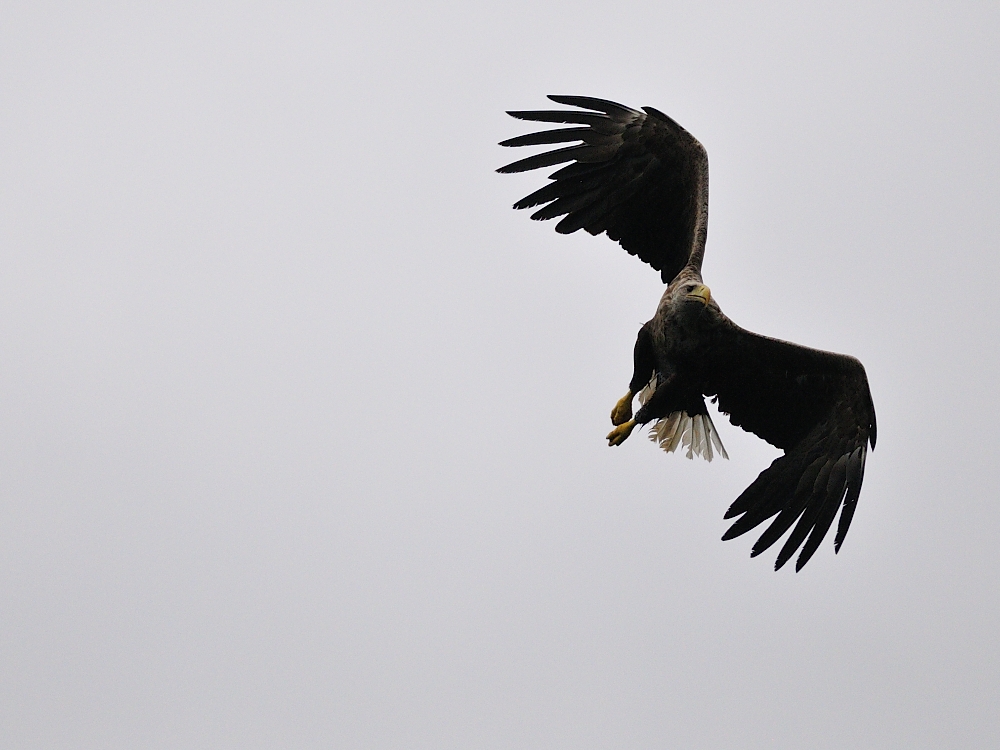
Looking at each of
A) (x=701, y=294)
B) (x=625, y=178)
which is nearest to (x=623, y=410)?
(x=701, y=294)

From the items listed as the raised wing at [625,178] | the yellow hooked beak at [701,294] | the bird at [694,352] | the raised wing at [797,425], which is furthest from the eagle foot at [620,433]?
the raised wing at [625,178]

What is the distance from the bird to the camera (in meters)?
7.48

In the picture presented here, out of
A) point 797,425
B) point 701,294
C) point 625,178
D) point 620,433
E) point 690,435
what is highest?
point 625,178

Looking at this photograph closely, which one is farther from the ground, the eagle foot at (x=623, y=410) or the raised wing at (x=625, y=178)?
the raised wing at (x=625, y=178)

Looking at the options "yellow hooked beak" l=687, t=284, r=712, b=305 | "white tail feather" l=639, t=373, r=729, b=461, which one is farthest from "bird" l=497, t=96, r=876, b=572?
"white tail feather" l=639, t=373, r=729, b=461

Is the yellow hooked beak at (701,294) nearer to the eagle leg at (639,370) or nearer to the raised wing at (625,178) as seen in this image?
the eagle leg at (639,370)

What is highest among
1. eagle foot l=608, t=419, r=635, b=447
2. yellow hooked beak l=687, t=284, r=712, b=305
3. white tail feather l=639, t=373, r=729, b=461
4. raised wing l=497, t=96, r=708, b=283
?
raised wing l=497, t=96, r=708, b=283

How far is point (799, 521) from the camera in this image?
766 cm

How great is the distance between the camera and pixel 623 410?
796cm

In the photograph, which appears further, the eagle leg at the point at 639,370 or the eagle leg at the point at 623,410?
the eagle leg at the point at 623,410

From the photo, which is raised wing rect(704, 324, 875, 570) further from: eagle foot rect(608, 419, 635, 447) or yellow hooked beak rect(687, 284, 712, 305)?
eagle foot rect(608, 419, 635, 447)

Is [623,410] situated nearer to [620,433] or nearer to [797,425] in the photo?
[620,433]

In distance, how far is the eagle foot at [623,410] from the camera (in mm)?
7953

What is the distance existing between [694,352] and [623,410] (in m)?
0.78
